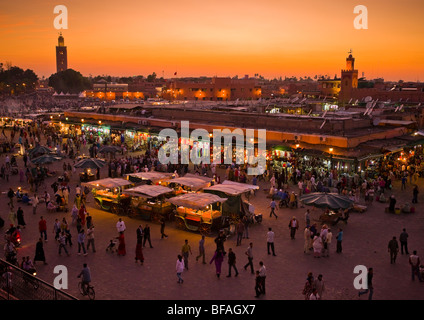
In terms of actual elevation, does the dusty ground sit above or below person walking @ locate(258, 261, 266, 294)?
below

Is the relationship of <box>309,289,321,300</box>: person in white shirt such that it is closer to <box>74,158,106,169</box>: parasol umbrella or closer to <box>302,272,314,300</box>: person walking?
<box>302,272,314,300</box>: person walking

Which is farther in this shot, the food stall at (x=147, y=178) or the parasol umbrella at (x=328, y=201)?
the food stall at (x=147, y=178)

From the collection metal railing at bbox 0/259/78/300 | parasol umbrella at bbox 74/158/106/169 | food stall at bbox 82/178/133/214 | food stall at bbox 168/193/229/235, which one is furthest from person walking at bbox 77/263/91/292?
parasol umbrella at bbox 74/158/106/169

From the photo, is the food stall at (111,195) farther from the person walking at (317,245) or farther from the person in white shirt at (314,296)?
the person in white shirt at (314,296)

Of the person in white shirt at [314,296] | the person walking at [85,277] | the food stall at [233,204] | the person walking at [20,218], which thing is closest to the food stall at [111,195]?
the person walking at [20,218]

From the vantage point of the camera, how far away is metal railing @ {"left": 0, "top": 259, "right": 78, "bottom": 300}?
8695 mm

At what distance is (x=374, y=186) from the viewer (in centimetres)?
2219

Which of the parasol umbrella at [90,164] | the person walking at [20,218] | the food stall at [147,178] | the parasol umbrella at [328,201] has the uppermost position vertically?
the parasol umbrella at [90,164]

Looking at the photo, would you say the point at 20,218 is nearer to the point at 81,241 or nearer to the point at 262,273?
the point at 81,241

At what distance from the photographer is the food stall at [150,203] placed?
17.6m

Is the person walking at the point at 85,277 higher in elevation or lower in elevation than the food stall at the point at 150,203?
lower

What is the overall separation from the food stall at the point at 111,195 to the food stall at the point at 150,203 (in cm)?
44

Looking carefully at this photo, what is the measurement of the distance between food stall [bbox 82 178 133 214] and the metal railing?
885 cm
